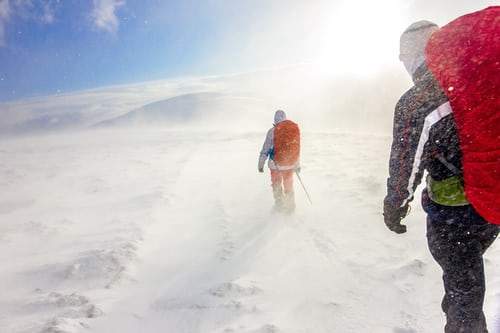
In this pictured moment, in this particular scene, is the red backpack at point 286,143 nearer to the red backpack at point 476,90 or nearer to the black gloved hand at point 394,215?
the black gloved hand at point 394,215

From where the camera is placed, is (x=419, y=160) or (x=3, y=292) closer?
(x=419, y=160)

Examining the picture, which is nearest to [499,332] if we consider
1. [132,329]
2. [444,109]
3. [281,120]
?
[444,109]

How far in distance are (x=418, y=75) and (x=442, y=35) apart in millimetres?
301

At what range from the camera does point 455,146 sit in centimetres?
202

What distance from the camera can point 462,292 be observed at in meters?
2.22

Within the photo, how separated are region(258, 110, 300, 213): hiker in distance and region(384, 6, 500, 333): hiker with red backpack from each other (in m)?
4.67

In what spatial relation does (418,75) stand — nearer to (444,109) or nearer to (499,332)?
(444,109)

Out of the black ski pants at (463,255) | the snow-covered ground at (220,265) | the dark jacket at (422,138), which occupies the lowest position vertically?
the snow-covered ground at (220,265)

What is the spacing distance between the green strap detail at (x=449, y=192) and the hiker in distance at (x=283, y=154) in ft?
15.9

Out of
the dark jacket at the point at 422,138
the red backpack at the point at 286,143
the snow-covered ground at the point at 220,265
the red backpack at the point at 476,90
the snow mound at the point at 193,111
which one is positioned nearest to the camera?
the red backpack at the point at 476,90

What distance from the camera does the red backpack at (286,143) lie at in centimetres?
702

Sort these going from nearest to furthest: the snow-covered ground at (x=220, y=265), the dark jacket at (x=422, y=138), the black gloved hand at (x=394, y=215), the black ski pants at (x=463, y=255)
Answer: the dark jacket at (x=422, y=138)
the black ski pants at (x=463, y=255)
the black gloved hand at (x=394, y=215)
the snow-covered ground at (x=220, y=265)

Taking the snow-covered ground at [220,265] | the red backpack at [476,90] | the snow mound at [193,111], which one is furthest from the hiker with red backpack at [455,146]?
the snow mound at [193,111]

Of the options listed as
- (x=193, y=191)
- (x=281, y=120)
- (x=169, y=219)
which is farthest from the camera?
(x=193, y=191)
